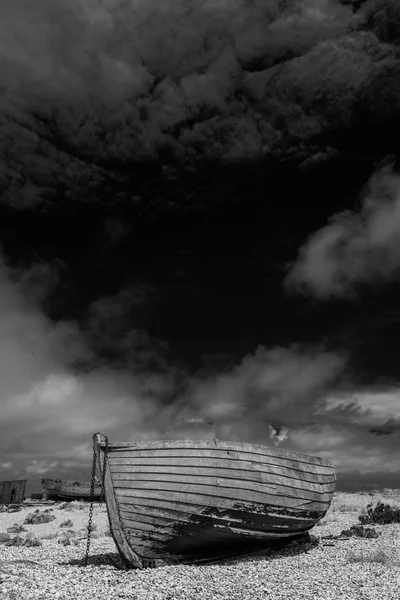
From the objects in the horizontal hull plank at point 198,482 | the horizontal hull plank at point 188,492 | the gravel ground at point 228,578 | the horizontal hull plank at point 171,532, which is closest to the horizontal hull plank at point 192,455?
the horizontal hull plank at point 198,482

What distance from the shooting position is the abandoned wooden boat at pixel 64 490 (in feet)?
165

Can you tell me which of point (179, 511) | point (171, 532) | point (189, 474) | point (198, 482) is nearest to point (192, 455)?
point (189, 474)

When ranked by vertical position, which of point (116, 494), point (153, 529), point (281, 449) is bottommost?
point (153, 529)

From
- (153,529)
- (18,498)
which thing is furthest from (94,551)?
(18,498)

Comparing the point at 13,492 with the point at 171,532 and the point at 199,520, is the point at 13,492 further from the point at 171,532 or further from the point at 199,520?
the point at 199,520

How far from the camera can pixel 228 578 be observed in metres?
9.42

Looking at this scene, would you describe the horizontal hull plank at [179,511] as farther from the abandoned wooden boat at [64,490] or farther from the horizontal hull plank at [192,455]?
the abandoned wooden boat at [64,490]

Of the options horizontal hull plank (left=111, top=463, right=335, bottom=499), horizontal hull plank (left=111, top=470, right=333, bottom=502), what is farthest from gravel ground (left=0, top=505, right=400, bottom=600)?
horizontal hull plank (left=111, top=463, right=335, bottom=499)

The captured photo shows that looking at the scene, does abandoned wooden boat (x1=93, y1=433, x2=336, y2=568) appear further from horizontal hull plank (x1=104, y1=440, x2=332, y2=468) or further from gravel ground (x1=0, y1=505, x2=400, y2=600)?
gravel ground (x1=0, y1=505, x2=400, y2=600)

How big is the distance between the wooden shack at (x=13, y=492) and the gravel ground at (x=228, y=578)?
1511 inches

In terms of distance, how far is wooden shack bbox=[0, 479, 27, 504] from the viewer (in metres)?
47.5

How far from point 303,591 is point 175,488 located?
129 inches

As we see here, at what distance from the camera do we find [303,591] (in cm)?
858

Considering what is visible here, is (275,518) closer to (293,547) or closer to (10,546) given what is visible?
(293,547)
